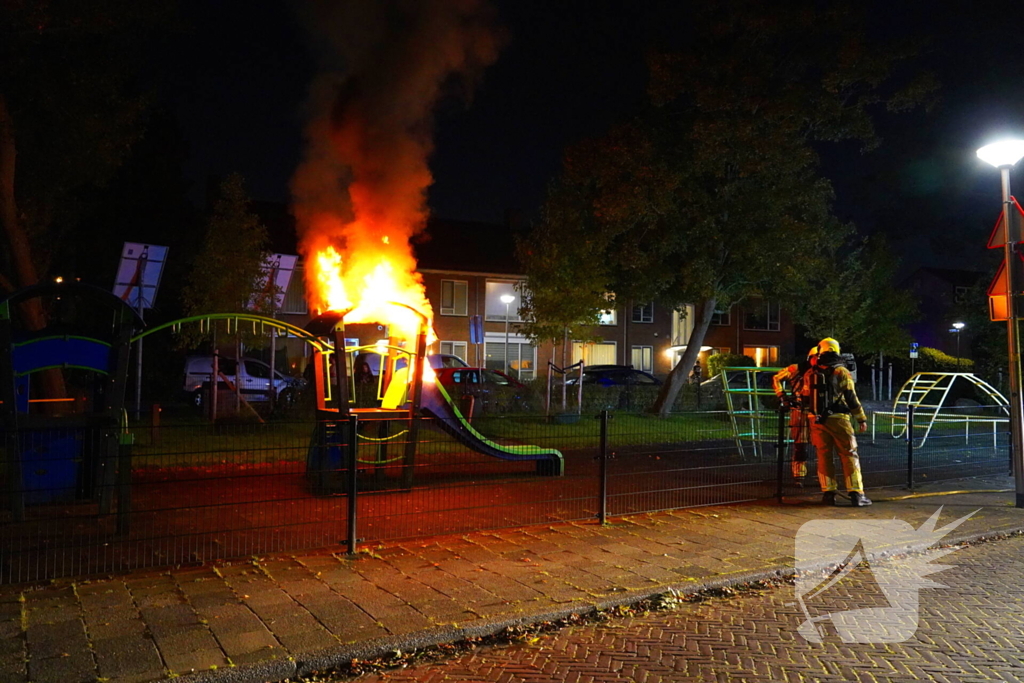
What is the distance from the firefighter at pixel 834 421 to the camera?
9.98 m

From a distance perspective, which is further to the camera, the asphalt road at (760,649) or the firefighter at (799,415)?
the firefighter at (799,415)

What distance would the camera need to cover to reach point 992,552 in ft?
26.9

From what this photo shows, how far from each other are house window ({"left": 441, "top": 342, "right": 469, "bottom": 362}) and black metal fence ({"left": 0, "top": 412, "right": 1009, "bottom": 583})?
2538 cm

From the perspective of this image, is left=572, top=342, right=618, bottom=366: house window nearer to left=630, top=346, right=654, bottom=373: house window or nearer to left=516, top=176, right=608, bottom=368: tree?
left=630, top=346, right=654, bottom=373: house window

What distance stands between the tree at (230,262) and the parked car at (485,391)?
18.0 ft

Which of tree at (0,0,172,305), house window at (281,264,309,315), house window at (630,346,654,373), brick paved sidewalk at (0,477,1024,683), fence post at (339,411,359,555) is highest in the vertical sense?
tree at (0,0,172,305)

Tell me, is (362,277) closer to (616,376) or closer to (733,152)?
(733,152)

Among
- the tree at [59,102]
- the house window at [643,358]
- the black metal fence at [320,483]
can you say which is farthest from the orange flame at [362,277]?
the house window at [643,358]

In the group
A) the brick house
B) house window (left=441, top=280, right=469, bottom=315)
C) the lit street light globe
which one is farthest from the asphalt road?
house window (left=441, top=280, right=469, bottom=315)

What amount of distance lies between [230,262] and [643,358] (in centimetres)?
2811

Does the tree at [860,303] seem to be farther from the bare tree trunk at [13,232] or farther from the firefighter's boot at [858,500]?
the bare tree trunk at [13,232]

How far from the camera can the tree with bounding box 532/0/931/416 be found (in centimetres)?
2033

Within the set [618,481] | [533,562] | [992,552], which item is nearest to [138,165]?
[618,481]

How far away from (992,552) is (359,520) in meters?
6.57
